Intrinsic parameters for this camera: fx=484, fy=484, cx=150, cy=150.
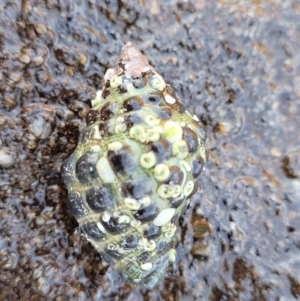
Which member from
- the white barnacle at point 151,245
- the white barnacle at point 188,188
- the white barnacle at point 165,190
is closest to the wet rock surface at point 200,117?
the white barnacle at point 151,245

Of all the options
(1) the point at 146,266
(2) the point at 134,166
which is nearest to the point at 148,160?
(2) the point at 134,166

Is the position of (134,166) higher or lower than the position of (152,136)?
lower

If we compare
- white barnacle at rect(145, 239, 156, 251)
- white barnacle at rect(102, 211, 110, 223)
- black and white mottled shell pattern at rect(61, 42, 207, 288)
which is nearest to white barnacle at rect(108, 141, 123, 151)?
black and white mottled shell pattern at rect(61, 42, 207, 288)

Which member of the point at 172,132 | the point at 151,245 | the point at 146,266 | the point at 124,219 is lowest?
the point at 146,266

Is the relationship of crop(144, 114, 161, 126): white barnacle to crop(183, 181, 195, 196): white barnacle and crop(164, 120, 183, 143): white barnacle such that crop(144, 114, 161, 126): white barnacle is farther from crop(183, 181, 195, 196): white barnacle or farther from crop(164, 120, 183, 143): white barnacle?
crop(183, 181, 195, 196): white barnacle

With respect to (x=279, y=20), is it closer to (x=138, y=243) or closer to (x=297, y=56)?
(x=297, y=56)

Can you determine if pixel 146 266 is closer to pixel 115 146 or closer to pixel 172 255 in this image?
pixel 172 255

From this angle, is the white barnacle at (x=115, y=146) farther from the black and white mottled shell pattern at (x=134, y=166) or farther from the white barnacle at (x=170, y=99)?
the white barnacle at (x=170, y=99)
